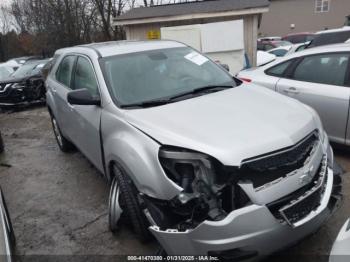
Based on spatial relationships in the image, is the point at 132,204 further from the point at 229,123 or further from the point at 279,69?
the point at 279,69

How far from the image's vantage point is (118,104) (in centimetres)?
305

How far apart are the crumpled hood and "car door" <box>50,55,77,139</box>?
5.84 ft

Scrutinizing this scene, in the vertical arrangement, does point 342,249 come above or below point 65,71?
below

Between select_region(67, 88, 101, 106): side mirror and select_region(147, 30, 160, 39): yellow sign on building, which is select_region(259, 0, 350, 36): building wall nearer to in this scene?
select_region(147, 30, 160, 39): yellow sign on building

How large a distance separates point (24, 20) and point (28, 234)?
1447 inches

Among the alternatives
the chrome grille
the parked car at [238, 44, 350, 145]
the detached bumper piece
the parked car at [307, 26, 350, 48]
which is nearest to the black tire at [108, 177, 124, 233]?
the chrome grille

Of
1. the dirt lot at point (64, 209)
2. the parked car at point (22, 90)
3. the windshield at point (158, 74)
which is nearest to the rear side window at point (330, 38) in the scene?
the dirt lot at point (64, 209)

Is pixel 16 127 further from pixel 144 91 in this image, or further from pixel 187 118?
pixel 187 118

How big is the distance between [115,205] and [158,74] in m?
1.34

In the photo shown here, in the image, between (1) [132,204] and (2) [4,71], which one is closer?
(1) [132,204]

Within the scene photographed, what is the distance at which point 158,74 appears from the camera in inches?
135

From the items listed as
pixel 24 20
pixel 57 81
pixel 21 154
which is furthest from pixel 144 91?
pixel 24 20

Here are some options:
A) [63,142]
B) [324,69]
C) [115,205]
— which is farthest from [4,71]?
[324,69]

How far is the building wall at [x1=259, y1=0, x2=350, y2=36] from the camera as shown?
28.2 meters
